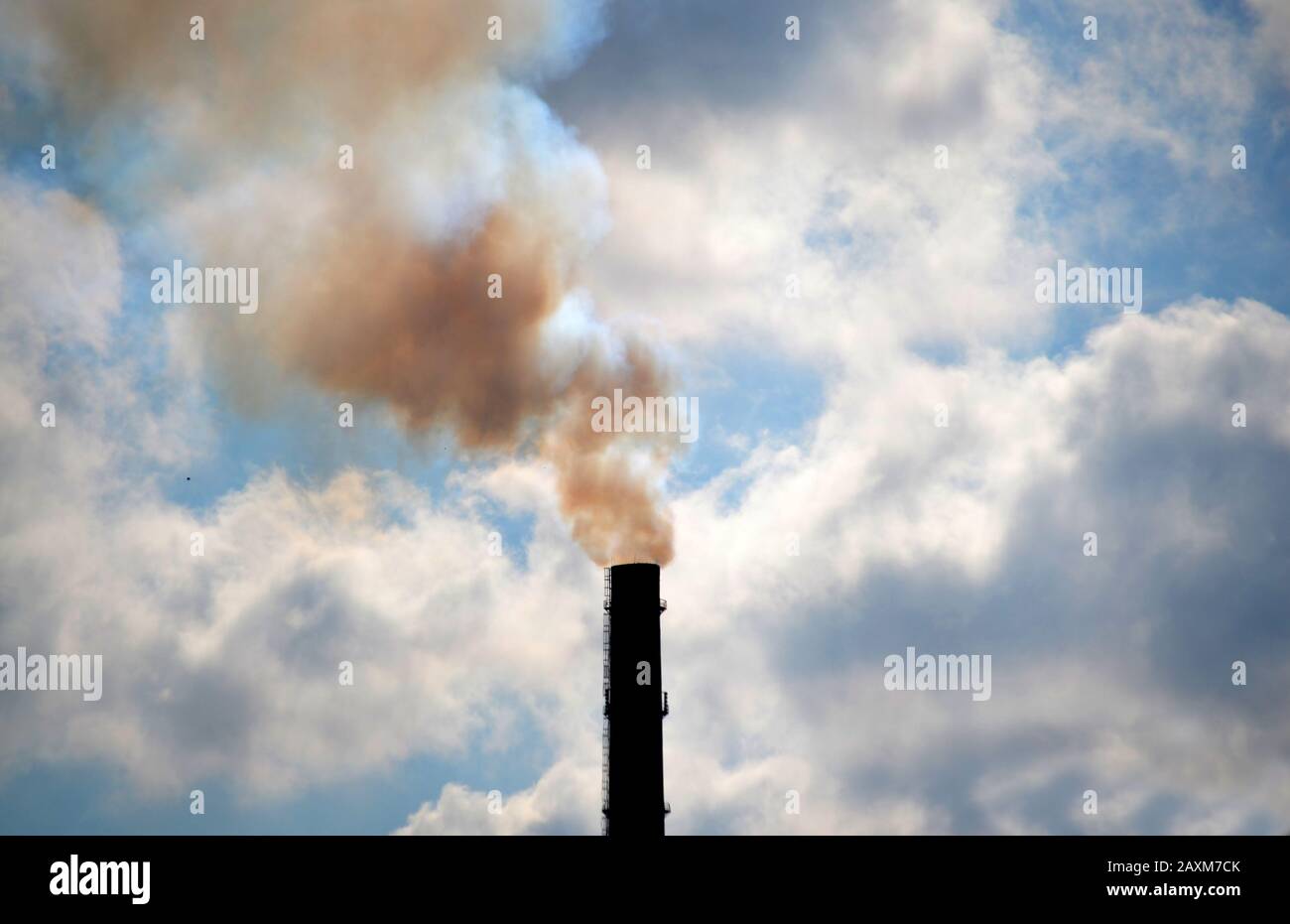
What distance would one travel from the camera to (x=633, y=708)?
128ft

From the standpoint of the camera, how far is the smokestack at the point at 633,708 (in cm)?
3819

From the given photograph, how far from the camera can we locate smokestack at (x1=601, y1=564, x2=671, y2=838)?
38.2 meters
